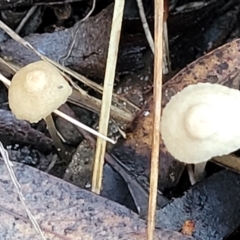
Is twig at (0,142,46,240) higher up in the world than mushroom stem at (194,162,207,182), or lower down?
lower down

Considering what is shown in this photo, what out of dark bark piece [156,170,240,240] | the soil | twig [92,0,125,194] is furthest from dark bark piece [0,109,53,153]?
dark bark piece [156,170,240,240]

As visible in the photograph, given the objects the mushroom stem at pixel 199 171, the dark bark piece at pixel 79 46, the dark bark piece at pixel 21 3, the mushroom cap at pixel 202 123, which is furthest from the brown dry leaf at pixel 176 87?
the dark bark piece at pixel 21 3

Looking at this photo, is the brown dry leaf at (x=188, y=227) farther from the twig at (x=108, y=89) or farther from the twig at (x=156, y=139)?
the twig at (x=108, y=89)

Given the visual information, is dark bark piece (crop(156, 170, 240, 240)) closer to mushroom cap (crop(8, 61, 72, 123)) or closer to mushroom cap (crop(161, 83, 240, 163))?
mushroom cap (crop(161, 83, 240, 163))

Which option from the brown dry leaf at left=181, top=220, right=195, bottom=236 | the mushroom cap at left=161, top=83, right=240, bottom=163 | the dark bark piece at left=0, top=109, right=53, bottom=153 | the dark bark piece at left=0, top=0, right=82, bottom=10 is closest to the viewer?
the mushroom cap at left=161, top=83, right=240, bottom=163

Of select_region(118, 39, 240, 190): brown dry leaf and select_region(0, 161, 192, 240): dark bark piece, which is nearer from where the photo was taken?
select_region(0, 161, 192, 240): dark bark piece

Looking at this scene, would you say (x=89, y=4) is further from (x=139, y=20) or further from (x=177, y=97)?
(x=177, y=97)

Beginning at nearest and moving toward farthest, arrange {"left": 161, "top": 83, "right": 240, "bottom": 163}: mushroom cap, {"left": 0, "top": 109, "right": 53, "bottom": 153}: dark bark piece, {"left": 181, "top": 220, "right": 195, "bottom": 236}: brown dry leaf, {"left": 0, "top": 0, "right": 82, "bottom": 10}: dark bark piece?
{"left": 161, "top": 83, "right": 240, "bottom": 163}: mushroom cap → {"left": 181, "top": 220, "right": 195, "bottom": 236}: brown dry leaf → {"left": 0, "top": 109, "right": 53, "bottom": 153}: dark bark piece → {"left": 0, "top": 0, "right": 82, "bottom": 10}: dark bark piece
